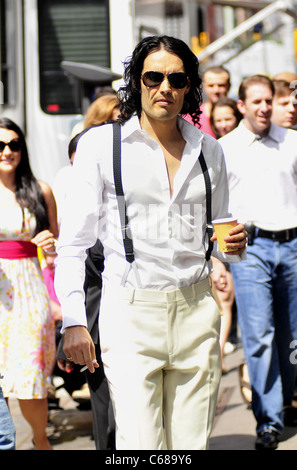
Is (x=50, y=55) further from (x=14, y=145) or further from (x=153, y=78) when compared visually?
(x=153, y=78)

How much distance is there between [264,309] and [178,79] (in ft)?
8.44

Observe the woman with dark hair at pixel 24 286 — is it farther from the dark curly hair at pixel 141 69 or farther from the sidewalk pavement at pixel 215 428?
the dark curly hair at pixel 141 69

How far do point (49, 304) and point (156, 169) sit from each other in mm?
2311

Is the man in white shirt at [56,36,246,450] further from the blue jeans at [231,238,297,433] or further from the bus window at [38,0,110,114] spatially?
the bus window at [38,0,110,114]

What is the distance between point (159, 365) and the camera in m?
3.55

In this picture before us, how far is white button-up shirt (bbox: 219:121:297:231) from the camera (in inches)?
235

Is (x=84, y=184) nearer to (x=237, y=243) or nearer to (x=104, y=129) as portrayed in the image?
(x=104, y=129)

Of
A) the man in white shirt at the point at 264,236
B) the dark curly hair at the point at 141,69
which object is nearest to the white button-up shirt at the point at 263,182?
the man in white shirt at the point at 264,236

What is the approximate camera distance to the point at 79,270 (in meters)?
3.56

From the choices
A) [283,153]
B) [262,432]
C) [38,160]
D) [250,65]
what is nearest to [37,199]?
[283,153]

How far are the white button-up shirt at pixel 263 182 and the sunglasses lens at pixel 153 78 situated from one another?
2.33 meters

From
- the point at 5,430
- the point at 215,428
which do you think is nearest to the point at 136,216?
the point at 5,430

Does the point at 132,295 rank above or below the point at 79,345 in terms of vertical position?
above

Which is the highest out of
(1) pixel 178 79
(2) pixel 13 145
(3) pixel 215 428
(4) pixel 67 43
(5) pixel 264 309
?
(4) pixel 67 43
